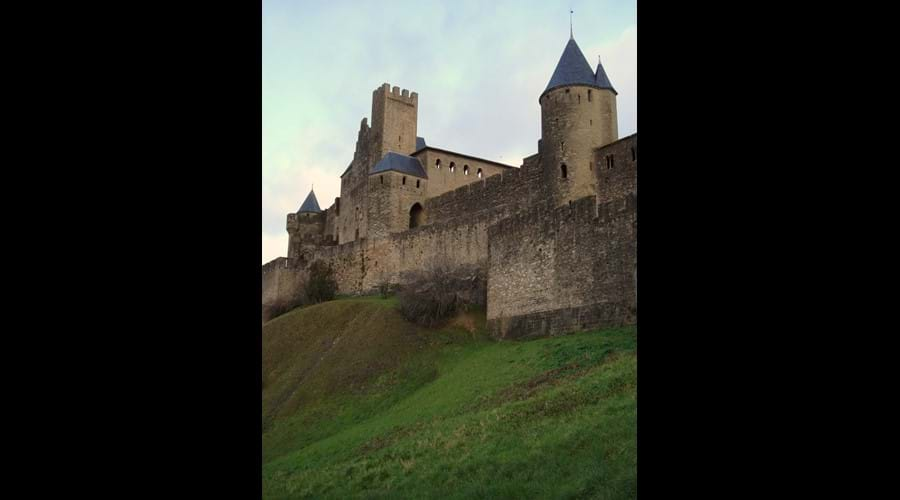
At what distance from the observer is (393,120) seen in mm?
44406

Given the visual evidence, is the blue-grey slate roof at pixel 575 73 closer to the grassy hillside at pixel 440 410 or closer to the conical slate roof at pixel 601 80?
the conical slate roof at pixel 601 80

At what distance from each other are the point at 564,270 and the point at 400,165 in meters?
18.8

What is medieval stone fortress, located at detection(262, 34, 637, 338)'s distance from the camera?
20.7 meters

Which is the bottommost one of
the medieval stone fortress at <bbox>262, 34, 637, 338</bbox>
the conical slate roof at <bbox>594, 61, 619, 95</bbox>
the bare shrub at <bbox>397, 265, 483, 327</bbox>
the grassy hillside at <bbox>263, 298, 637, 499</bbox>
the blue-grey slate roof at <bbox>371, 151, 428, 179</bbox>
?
the grassy hillside at <bbox>263, 298, 637, 499</bbox>

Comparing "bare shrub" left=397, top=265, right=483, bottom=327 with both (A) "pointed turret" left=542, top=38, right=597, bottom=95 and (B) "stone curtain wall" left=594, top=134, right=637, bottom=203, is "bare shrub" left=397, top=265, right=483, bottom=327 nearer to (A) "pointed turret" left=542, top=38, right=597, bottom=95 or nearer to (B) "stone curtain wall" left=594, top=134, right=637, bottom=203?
(B) "stone curtain wall" left=594, top=134, right=637, bottom=203

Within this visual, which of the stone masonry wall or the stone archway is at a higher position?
the stone masonry wall

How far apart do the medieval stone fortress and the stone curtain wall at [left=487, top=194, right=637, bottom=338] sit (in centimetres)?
3

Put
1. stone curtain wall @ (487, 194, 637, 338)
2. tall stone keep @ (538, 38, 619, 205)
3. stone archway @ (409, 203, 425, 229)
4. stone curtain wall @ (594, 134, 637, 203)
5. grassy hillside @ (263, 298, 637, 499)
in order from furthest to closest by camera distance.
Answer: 1. stone archway @ (409, 203, 425, 229)
2. tall stone keep @ (538, 38, 619, 205)
3. stone curtain wall @ (594, 134, 637, 203)
4. stone curtain wall @ (487, 194, 637, 338)
5. grassy hillside @ (263, 298, 637, 499)

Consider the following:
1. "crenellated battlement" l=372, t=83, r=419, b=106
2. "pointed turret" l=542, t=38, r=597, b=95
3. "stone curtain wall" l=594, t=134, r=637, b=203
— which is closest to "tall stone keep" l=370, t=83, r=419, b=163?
"crenellated battlement" l=372, t=83, r=419, b=106
